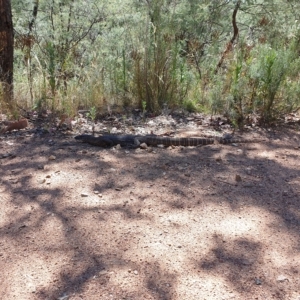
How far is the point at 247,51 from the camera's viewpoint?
5547 millimetres

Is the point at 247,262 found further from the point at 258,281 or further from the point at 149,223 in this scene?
the point at 149,223

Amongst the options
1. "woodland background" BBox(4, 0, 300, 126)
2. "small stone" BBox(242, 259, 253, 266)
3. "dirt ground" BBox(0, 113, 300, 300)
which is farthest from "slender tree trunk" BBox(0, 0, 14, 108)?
"small stone" BBox(242, 259, 253, 266)

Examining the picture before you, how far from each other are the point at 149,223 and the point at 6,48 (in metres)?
3.81

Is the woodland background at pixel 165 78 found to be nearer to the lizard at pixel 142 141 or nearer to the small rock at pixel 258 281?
the lizard at pixel 142 141

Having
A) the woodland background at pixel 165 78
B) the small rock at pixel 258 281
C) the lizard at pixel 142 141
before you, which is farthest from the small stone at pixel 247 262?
the woodland background at pixel 165 78

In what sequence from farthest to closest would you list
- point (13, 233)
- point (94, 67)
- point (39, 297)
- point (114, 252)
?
point (94, 67)
point (13, 233)
point (114, 252)
point (39, 297)

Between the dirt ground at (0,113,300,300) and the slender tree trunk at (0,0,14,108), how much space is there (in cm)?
160

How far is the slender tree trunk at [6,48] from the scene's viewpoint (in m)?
5.27

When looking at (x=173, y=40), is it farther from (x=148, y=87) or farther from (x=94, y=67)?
(x=94, y=67)

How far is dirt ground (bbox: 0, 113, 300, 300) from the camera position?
2.13 m

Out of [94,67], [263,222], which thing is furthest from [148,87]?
[263,222]

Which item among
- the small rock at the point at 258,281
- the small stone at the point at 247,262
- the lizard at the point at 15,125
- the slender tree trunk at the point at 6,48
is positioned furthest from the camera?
the slender tree trunk at the point at 6,48

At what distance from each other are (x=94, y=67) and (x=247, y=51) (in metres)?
2.16

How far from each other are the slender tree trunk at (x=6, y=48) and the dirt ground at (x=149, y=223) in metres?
1.60
